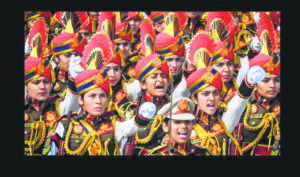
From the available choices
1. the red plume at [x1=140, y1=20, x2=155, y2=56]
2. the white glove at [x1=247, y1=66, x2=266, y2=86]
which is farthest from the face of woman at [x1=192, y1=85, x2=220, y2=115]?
the red plume at [x1=140, y1=20, x2=155, y2=56]

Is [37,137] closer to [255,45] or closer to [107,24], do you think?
[107,24]

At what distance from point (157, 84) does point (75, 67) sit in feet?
4.94

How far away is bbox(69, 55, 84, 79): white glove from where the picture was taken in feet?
41.7

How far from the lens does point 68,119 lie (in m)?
12.7

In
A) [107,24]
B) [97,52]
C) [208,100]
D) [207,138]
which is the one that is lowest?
[207,138]

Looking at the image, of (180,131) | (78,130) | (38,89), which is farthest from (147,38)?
(38,89)

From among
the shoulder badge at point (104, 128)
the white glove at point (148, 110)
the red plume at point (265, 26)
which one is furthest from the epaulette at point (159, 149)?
the red plume at point (265, 26)

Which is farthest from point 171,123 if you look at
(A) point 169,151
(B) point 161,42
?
(B) point 161,42

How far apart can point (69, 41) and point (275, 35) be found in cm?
373

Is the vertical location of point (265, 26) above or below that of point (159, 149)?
above

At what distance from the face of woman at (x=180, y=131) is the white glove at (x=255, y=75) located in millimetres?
1313

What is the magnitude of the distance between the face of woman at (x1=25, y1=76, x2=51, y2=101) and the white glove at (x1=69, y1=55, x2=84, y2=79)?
55 cm

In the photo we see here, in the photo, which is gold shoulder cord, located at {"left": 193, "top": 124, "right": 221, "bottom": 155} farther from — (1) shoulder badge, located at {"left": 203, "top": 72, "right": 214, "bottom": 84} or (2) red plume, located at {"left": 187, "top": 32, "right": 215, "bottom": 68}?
(2) red plume, located at {"left": 187, "top": 32, "right": 215, "bottom": 68}

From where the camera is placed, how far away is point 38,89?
12.9 m
